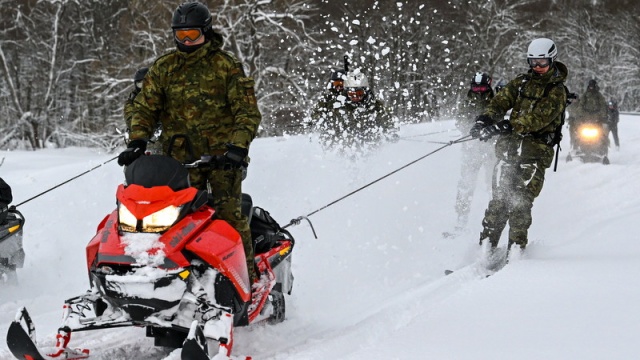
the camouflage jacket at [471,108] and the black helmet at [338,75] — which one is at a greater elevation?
the black helmet at [338,75]

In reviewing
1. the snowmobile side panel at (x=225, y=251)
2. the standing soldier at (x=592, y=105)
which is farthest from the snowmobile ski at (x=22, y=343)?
the standing soldier at (x=592, y=105)

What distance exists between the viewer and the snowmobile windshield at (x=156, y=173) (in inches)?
136

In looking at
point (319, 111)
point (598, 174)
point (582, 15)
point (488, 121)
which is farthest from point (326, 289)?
point (582, 15)

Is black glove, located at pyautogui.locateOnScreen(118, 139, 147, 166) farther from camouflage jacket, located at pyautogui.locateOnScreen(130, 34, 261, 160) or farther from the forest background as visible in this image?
the forest background

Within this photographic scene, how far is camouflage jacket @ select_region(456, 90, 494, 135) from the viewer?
34.6 ft

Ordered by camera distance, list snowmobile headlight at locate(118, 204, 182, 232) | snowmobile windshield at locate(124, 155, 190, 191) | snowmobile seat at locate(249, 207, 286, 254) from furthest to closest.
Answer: snowmobile seat at locate(249, 207, 286, 254) < snowmobile windshield at locate(124, 155, 190, 191) < snowmobile headlight at locate(118, 204, 182, 232)

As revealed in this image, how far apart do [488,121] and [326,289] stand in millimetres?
2205

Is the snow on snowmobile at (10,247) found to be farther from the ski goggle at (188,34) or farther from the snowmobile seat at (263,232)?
the ski goggle at (188,34)

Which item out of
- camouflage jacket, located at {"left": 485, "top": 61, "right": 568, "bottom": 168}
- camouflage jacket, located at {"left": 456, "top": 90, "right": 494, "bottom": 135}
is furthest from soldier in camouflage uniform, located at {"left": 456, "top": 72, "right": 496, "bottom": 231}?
camouflage jacket, located at {"left": 485, "top": 61, "right": 568, "bottom": 168}

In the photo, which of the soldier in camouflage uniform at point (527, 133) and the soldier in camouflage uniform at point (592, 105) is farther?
the soldier in camouflage uniform at point (592, 105)

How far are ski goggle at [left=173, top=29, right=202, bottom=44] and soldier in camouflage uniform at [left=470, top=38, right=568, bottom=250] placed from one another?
10.3 ft

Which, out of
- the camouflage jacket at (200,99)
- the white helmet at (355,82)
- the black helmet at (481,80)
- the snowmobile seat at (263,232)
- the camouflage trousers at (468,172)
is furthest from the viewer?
the white helmet at (355,82)

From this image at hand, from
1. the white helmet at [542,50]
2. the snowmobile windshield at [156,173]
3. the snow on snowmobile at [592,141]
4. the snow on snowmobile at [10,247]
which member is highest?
the white helmet at [542,50]

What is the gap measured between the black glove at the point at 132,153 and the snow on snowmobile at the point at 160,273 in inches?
12.1
